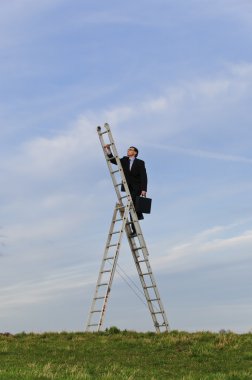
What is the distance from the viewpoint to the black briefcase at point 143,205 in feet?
70.2

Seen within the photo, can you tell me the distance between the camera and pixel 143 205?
21484 millimetres

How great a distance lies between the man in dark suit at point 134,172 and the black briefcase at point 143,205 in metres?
0.35

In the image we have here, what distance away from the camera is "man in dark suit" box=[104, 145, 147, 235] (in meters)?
21.9

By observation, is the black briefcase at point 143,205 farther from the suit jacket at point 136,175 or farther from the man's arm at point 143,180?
the suit jacket at point 136,175

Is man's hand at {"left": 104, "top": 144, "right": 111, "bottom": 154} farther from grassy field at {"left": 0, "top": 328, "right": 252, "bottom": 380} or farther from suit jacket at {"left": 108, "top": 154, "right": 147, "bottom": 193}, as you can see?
grassy field at {"left": 0, "top": 328, "right": 252, "bottom": 380}

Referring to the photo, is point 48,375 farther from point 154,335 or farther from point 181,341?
Result: point 154,335

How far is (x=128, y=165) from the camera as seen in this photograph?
2234 cm

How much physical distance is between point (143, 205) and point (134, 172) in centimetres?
135

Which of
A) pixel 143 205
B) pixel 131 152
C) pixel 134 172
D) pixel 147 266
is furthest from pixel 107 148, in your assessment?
pixel 147 266

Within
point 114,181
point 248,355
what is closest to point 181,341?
point 248,355

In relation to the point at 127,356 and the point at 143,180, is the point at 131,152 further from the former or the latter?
the point at 127,356

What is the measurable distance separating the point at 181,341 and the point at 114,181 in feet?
21.4

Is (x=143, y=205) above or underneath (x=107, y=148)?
underneath

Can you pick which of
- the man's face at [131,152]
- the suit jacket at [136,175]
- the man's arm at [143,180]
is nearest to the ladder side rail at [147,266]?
the man's arm at [143,180]
